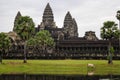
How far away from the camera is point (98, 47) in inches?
6944

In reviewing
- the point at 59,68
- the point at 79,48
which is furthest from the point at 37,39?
the point at 59,68

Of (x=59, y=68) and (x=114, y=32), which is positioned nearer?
(x=59, y=68)

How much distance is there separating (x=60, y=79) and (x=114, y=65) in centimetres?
3968

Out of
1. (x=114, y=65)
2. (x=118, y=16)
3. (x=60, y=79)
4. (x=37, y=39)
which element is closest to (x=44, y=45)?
(x=37, y=39)

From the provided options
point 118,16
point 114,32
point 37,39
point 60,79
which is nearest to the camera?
point 60,79

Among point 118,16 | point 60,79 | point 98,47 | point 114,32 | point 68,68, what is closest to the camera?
point 60,79

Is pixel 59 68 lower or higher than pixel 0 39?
lower

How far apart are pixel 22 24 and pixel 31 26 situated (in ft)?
8.19

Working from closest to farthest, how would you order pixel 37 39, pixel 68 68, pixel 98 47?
pixel 68 68 → pixel 37 39 → pixel 98 47

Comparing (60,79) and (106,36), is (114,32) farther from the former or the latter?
(60,79)

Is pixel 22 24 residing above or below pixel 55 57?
above

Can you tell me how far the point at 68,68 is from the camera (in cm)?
8762

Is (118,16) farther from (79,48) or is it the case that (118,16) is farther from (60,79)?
(60,79)

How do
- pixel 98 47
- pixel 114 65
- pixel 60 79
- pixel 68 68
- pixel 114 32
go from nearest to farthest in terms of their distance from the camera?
pixel 60 79, pixel 68 68, pixel 114 65, pixel 114 32, pixel 98 47
